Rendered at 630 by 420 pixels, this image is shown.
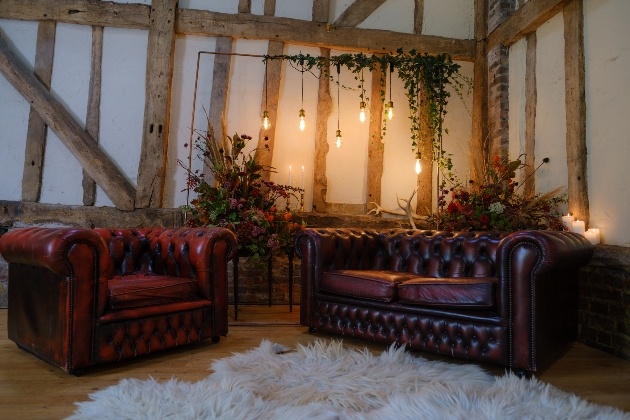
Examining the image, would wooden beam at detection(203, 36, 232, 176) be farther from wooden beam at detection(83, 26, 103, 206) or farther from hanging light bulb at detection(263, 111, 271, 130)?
wooden beam at detection(83, 26, 103, 206)

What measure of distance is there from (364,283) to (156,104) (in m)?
2.92

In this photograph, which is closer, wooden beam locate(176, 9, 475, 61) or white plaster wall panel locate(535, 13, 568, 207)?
white plaster wall panel locate(535, 13, 568, 207)

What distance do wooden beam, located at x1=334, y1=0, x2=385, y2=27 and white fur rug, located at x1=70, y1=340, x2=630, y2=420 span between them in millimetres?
3751

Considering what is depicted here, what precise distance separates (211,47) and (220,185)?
60.9 inches

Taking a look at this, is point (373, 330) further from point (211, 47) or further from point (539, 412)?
point (211, 47)

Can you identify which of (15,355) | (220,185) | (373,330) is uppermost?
(220,185)

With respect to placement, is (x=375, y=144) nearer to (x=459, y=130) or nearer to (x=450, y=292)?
(x=459, y=130)

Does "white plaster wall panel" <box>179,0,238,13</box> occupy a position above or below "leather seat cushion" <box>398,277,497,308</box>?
above

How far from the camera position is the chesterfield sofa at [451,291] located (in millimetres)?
2668

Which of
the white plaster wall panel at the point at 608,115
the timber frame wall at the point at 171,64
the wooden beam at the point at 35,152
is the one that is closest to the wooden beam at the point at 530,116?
the timber frame wall at the point at 171,64

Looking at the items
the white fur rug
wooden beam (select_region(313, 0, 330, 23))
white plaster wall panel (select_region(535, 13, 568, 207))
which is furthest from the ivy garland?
the white fur rug

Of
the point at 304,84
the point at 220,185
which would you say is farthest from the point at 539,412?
the point at 304,84

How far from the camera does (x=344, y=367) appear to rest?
2.67m

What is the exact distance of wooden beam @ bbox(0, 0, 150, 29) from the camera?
4.75 meters
